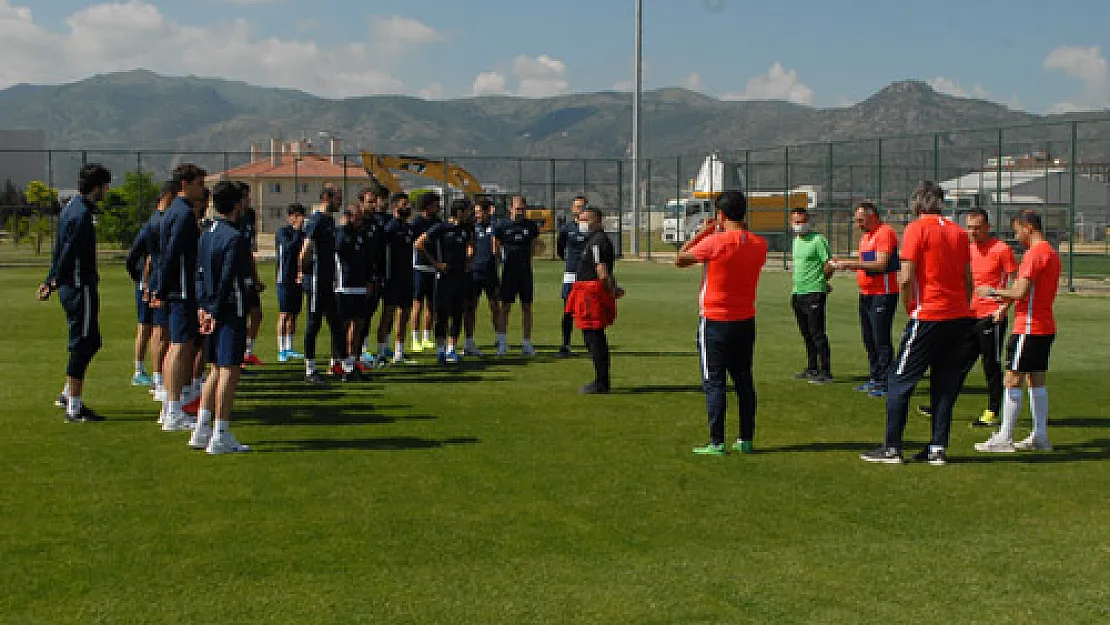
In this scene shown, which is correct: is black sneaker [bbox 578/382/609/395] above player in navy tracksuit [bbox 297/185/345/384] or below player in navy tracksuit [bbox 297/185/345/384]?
below

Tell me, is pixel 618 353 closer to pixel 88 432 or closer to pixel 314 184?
pixel 88 432

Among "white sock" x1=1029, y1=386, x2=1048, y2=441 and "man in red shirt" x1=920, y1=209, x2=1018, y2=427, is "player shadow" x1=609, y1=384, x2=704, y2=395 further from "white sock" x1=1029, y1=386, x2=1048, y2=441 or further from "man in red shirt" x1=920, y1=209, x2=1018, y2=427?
"white sock" x1=1029, y1=386, x2=1048, y2=441

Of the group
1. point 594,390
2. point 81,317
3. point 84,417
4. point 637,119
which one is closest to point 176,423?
point 84,417

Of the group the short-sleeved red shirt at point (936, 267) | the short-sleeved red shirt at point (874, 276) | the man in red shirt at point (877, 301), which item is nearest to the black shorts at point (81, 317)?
the short-sleeved red shirt at point (936, 267)

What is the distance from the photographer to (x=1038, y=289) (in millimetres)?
8719

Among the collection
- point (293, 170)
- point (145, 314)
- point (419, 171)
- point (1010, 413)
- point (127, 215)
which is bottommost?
point (1010, 413)

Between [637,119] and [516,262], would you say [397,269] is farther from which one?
[637,119]

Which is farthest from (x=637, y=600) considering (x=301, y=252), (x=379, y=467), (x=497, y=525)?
(x=301, y=252)

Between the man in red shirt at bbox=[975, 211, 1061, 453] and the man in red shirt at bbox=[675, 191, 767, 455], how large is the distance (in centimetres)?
179

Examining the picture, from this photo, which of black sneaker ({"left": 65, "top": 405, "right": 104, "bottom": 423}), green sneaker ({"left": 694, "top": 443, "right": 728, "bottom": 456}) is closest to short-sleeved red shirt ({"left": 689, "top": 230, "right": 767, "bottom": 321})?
green sneaker ({"left": 694, "top": 443, "right": 728, "bottom": 456})

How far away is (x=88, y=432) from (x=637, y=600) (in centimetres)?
582

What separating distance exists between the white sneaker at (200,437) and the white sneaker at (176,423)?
0.72m

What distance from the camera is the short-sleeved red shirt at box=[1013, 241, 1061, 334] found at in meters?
8.66

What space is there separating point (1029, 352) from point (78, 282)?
7858 mm
